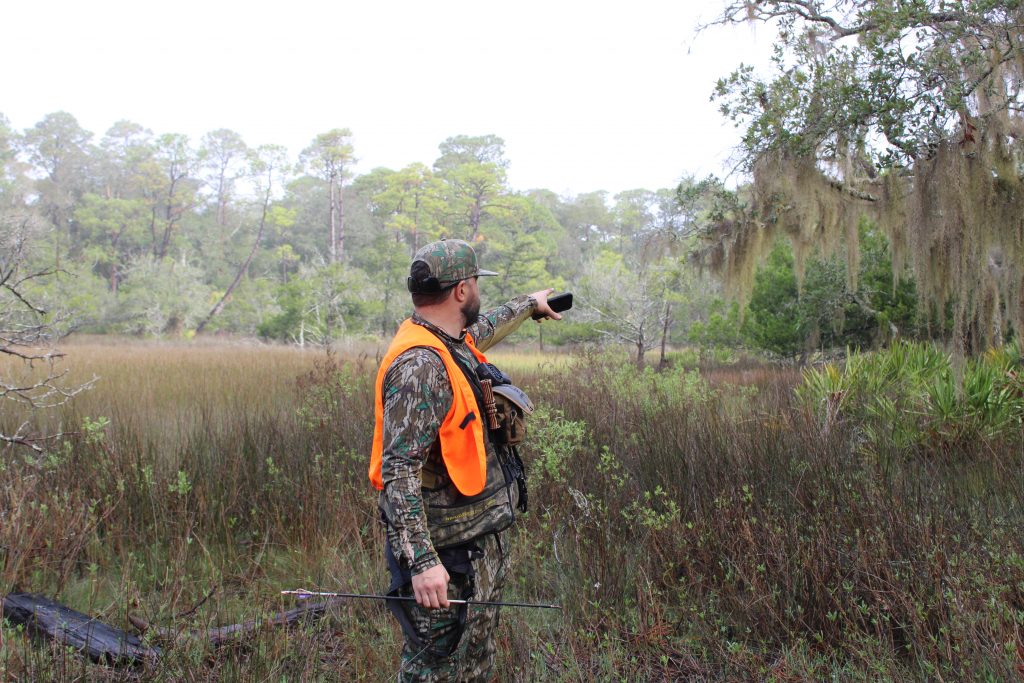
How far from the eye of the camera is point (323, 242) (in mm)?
A: 53469

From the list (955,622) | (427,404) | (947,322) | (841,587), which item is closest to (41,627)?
(427,404)

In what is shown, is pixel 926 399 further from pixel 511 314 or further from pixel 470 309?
pixel 470 309

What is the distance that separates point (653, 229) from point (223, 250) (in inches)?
1909

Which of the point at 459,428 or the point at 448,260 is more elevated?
the point at 448,260

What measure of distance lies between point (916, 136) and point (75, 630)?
761 cm

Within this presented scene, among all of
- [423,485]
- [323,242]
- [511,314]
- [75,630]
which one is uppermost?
[323,242]

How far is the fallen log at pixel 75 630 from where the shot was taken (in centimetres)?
302

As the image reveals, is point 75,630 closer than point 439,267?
No

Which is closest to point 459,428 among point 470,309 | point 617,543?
point 470,309

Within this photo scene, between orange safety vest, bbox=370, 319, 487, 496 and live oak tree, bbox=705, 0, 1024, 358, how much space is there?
581 centimetres

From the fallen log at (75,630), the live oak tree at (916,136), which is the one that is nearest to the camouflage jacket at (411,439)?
the fallen log at (75,630)

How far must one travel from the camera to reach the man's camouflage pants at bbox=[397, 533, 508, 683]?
2465 mm

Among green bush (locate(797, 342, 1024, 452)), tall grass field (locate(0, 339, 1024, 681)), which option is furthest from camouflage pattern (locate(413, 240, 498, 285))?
green bush (locate(797, 342, 1024, 452))

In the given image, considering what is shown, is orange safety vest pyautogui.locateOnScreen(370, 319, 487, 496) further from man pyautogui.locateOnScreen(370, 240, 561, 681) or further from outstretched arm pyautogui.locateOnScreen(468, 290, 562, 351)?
outstretched arm pyautogui.locateOnScreen(468, 290, 562, 351)
